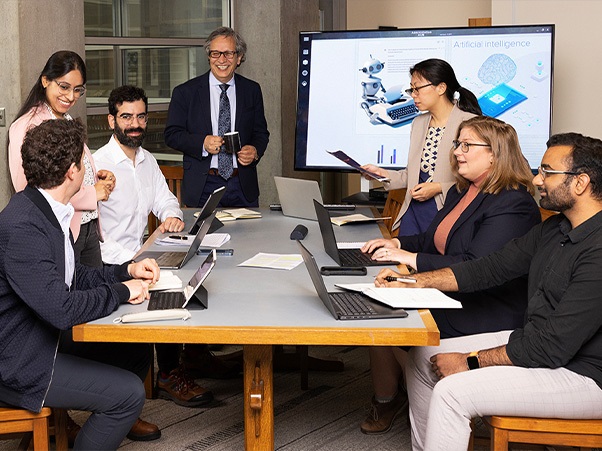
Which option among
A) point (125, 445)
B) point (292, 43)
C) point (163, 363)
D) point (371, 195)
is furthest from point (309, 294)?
point (292, 43)

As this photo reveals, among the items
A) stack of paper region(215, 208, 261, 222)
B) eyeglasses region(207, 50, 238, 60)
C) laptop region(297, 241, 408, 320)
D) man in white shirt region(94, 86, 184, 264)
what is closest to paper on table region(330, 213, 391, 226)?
stack of paper region(215, 208, 261, 222)

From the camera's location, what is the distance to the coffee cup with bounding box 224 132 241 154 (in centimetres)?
482

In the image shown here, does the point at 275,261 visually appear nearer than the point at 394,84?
Yes

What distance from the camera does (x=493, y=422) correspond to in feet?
8.38

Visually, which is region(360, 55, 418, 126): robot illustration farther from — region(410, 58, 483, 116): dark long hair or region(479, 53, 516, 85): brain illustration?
region(410, 58, 483, 116): dark long hair

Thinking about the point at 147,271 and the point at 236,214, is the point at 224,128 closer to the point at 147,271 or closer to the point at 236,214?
the point at 236,214

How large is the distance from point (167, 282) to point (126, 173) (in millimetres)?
1224

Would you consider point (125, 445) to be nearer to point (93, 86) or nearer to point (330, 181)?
point (93, 86)

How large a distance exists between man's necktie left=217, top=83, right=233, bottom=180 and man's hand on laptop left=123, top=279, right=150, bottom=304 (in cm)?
229

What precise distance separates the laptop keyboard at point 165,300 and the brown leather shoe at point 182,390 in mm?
1205

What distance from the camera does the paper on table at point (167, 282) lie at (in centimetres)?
296

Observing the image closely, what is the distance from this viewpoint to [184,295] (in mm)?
2828

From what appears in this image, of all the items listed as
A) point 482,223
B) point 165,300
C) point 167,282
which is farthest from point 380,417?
point 165,300

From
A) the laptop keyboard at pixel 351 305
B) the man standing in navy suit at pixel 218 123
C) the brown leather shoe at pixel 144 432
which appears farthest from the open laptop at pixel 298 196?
the laptop keyboard at pixel 351 305
